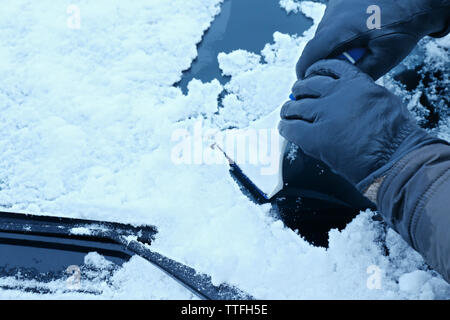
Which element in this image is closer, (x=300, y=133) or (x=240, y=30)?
(x=300, y=133)

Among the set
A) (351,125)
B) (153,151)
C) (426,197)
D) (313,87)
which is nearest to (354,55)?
(313,87)

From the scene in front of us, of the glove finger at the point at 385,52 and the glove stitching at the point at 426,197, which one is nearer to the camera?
the glove stitching at the point at 426,197

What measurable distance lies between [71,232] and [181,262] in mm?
373

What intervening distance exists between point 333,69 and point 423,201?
0.51 meters

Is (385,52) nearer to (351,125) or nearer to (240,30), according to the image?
(351,125)

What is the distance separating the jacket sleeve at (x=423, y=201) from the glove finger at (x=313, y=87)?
1.11ft

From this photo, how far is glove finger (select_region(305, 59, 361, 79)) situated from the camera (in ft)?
3.79

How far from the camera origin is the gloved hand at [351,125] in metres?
1.04

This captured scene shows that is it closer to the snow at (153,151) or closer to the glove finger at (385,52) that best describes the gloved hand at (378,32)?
the glove finger at (385,52)

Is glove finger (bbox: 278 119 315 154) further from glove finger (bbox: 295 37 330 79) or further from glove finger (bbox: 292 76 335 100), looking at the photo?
glove finger (bbox: 295 37 330 79)

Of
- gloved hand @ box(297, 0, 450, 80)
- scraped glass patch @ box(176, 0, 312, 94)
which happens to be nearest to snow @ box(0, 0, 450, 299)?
scraped glass patch @ box(176, 0, 312, 94)

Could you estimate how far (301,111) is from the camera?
1.17 metres

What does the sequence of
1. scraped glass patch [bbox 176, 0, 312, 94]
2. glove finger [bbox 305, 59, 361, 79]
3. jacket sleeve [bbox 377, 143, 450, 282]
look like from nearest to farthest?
jacket sleeve [bbox 377, 143, 450, 282] < glove finger [bbox 305, 59, 361, 79] < scraped glass patch [bbox 176, 0, 312, 94]

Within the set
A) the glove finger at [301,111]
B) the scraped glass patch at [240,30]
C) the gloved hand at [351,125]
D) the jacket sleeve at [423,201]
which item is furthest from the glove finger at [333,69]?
the jacket sleeve at [423,201]
